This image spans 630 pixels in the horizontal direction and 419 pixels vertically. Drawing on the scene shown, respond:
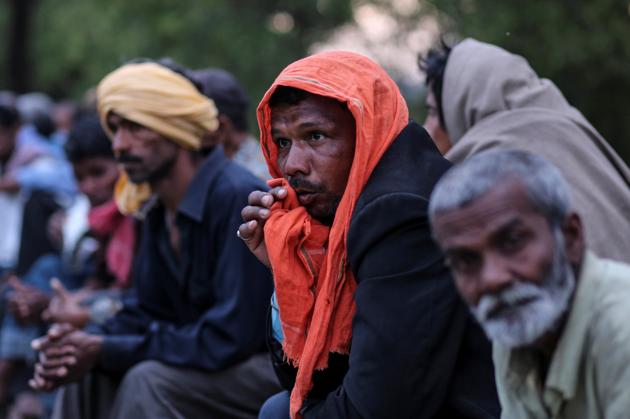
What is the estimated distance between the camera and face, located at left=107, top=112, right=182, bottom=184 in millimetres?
4836

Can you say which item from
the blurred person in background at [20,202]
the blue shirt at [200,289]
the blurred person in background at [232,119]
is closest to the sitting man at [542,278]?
the blue shirt at [200,289]

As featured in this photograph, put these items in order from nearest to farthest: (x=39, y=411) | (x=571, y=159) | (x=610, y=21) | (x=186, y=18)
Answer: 1. (x=571, y=159)
2. (x=39, y=411)
3. (x=610, y=21)
4. (x=186, y=18)

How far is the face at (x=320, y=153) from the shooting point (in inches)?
131

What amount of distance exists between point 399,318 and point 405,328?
4cm

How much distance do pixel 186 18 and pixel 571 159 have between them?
351 inches

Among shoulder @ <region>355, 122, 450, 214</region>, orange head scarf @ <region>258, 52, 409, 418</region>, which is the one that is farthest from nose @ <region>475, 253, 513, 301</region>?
orange head scarf @ <region>258, 52, 409, 418</region>

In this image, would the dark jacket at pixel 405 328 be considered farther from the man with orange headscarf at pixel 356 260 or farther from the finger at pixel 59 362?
the finger at pixel 59 362

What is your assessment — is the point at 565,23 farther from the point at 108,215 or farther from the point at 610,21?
the point at 108,215

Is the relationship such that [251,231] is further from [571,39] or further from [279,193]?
[571,39]

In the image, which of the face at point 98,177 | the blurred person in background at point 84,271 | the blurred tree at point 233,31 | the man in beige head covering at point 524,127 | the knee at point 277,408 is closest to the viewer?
the knee at point 277,408

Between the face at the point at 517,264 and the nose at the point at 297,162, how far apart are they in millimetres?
1044

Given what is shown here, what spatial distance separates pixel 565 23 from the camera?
336 inches

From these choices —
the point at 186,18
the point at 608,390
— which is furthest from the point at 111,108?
the point at 186,18

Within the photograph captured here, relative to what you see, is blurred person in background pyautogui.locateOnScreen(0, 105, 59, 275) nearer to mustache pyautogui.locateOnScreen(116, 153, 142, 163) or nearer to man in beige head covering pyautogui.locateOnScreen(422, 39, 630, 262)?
mustache pyautogui.locateOnScreen(116, 153, 142, 163)
